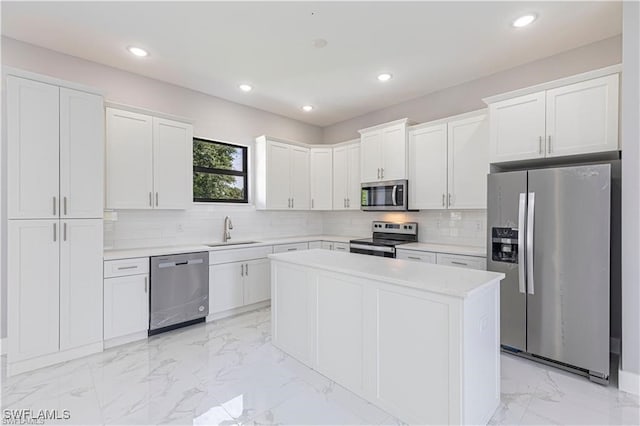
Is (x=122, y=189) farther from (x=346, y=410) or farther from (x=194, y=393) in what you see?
(x=346, y=410)

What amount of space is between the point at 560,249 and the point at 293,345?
2.43m

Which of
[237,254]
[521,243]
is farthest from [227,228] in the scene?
[521,243]

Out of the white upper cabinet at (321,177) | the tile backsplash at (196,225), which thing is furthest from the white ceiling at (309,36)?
the tile backsplash at (196,225)

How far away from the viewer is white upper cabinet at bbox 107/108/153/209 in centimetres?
321

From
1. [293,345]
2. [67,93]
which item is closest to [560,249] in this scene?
[293,345]

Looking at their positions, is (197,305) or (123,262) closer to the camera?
(123,262)

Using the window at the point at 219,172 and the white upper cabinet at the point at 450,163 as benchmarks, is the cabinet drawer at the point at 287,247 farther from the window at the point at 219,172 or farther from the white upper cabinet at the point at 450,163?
the white upper cabinet at the point at 450,163

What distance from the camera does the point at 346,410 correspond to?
6.61ft

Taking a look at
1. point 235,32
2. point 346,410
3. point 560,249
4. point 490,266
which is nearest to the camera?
point 346,410

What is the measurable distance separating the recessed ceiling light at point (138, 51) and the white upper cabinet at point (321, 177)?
2759 mm

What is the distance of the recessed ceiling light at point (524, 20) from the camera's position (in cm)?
249

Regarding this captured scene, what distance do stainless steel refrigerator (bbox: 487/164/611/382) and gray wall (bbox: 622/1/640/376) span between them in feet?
0.33
